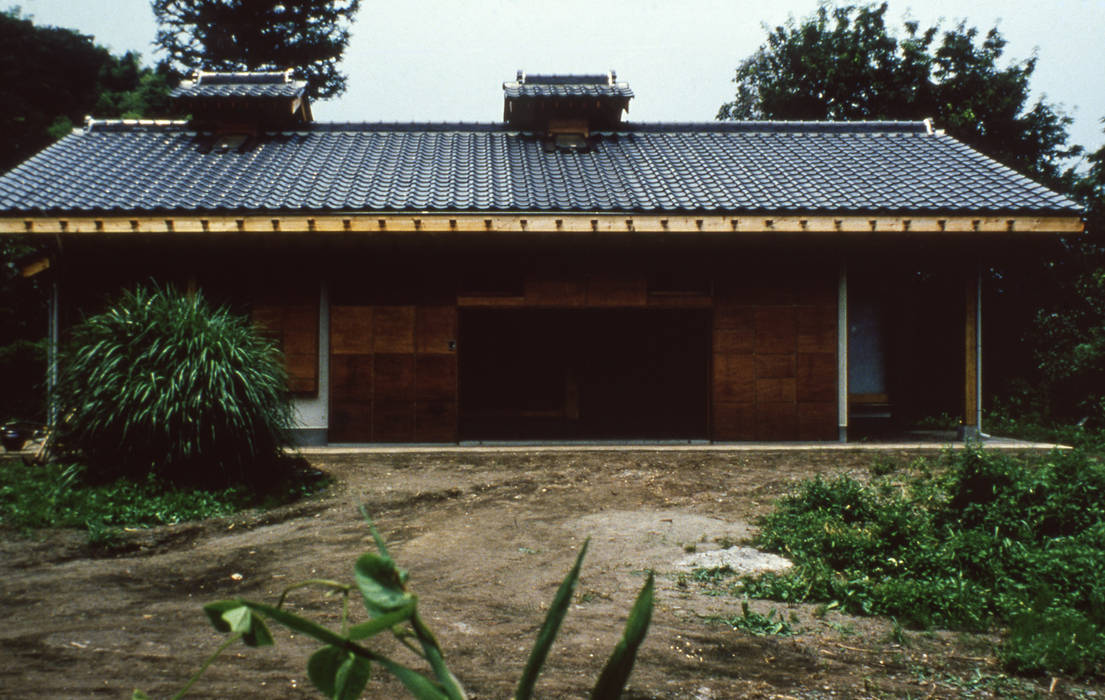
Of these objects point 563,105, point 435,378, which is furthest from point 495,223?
point 563,105

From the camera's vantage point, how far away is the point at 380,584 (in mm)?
497

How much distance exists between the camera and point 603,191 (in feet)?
30.7

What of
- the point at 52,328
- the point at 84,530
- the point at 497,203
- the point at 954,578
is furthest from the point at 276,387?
the point at 954,578

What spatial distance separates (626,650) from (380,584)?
6.5 inches

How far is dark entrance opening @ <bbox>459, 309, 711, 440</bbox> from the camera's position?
1237 centimetres

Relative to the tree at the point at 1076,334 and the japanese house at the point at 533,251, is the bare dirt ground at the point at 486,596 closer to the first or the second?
the japanese house at the point at 533,251

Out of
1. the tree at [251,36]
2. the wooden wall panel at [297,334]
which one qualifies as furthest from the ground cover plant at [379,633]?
the tree at [251,36]

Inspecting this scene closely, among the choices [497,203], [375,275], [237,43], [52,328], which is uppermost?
[237,43]

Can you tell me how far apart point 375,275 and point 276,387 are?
2.36 meters

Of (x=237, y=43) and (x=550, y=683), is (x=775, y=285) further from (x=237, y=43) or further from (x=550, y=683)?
(x=237, y=43)

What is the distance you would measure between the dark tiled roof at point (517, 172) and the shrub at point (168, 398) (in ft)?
6.80

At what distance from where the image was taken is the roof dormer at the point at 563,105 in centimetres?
1153

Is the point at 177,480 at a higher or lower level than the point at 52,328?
lower

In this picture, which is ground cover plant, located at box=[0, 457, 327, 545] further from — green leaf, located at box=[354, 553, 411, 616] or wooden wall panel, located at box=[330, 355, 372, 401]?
green leaf, located at box=[354, 553, 411, 616]
